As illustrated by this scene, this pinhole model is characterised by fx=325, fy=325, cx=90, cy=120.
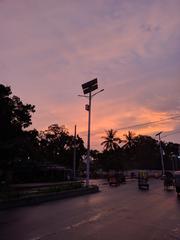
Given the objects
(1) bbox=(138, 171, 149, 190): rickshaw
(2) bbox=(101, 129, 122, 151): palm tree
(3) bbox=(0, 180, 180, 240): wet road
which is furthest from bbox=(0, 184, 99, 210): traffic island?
(2) bbox=(101, 129, 122, 151): palm tree

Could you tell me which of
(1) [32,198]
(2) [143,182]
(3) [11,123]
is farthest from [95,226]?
(3) [11,123]

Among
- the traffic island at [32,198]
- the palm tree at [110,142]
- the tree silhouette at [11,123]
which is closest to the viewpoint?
the traffic island at [32,198]

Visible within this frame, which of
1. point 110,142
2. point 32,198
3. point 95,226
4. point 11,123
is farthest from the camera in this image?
point 110,142

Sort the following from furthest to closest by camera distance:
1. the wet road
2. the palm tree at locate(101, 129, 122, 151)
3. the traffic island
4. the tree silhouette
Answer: the palm tree at locate(101, 129, 122, 151), the tree silhouette, the traffic island, the wet road

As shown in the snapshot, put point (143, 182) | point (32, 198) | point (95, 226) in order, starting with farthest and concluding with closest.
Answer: point (143, 182), point (32, 198), point (95, 226)

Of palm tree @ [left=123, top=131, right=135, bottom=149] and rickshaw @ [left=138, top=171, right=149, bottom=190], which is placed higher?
palm tree @ [left=123, top=131, right=135, bottom=149]

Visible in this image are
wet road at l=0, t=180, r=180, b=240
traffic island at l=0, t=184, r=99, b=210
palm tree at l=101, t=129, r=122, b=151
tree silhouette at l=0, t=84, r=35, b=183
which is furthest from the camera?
palm tree at l=101, t=129, r=122, b=151

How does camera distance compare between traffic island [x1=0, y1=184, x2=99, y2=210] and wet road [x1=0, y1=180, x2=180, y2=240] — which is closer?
wet road [x1=0, y1=180, x2=180, y2=240]

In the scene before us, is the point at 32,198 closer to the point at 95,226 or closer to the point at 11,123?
the point at 95,226

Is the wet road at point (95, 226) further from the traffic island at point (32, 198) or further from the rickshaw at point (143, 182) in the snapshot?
the rickshaw at point (143, 182)

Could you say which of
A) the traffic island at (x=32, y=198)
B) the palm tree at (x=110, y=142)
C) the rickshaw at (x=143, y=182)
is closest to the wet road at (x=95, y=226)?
the traffic island at (x=32, y=198)

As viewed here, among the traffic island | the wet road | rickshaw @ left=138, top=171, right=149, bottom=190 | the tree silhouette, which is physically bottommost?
the wet road

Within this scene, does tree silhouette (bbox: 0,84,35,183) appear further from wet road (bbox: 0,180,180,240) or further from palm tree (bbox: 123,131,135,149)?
palm tree (bbox: 123,131,135,149)

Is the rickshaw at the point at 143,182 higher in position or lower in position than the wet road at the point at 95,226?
higher
